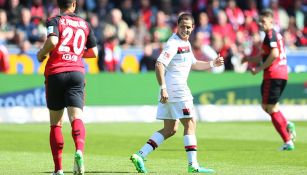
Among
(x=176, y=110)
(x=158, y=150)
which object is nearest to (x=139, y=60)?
(x=158, y=150)

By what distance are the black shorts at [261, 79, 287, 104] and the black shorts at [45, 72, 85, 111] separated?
632 cm

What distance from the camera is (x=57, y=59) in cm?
1099

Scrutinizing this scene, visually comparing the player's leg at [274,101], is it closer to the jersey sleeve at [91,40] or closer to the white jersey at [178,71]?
the white jersey at [178,71]

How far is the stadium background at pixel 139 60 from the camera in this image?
23312mm

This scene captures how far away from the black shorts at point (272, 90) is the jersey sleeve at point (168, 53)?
4.98 meters

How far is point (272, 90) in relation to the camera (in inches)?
656

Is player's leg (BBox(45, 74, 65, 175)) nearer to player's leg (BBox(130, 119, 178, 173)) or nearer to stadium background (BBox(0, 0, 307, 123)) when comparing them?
player's leg (BBox(130, 119, 178, 173))

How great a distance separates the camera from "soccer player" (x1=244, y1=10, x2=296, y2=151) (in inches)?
639

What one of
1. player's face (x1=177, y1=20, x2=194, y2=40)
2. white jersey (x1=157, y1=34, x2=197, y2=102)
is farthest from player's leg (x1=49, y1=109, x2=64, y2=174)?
player's face (x1=177, y1=20, x2=194, y2=40)

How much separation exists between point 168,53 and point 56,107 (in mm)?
1780

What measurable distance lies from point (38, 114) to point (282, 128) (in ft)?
27.1

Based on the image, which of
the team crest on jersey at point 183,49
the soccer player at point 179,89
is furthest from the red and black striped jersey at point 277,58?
the team crest on jersey at point 183,49

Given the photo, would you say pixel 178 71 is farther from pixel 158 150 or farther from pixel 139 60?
pixel 139 60

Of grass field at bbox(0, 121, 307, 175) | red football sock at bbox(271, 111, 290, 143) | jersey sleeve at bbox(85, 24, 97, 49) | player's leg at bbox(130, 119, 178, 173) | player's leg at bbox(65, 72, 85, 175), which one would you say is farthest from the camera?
red football sock at bbox(271, 111, 290, 143)
